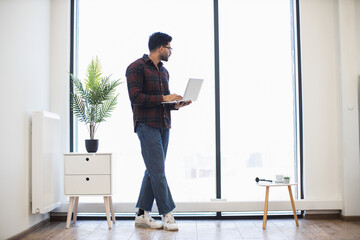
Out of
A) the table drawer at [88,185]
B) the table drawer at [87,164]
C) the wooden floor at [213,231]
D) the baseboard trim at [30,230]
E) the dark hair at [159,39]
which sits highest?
the dark hair at [159,39]

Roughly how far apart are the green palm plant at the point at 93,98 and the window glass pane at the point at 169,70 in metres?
0.36

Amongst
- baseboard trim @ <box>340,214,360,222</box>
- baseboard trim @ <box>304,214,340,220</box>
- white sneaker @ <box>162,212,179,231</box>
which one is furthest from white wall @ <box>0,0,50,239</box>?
baseboard trim @ <box>340,214,360,222</box>

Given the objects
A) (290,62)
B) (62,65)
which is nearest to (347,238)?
(290,62)

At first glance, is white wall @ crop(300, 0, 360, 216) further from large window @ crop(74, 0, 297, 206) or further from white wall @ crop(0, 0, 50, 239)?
white wall @ crop(0, 0, 50, 239)

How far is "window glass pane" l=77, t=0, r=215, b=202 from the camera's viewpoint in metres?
3.88

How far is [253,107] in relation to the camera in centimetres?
395

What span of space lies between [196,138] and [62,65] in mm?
1434

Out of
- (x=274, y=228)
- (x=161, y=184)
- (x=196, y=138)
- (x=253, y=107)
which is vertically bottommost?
(x=274, y=228)

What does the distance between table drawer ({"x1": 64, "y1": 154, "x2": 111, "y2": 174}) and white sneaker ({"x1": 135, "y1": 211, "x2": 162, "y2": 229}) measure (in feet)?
1.52

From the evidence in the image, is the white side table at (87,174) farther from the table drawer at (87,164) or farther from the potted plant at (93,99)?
the potted plant at (93,99)

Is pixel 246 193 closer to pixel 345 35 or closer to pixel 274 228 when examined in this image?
pixel 274 228

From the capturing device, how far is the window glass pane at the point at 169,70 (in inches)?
153

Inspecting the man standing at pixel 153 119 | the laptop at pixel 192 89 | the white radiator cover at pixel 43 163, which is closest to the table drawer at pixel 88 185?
the white radiator cover at pixel 43 163

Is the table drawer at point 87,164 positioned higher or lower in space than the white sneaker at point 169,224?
higher
